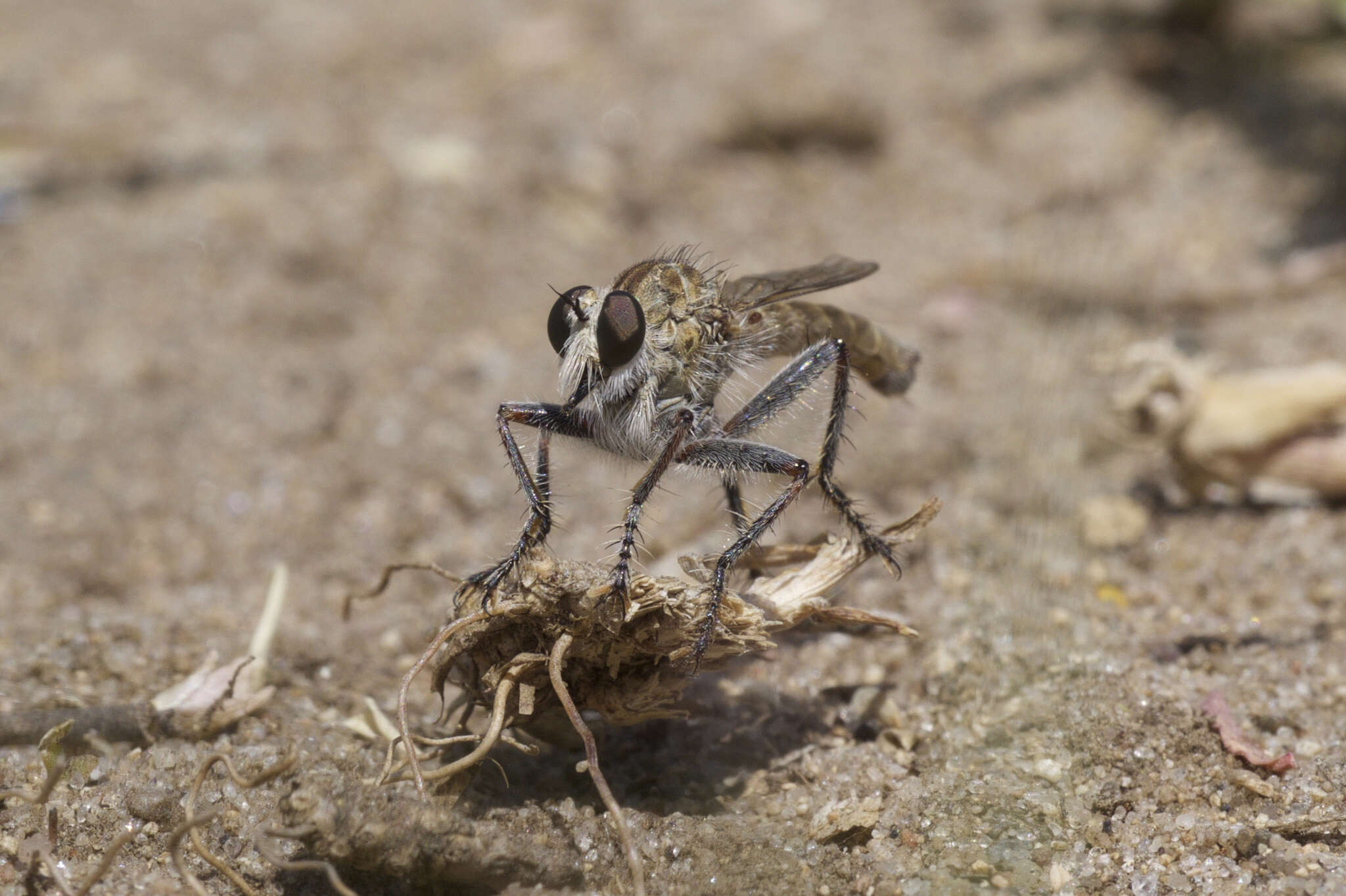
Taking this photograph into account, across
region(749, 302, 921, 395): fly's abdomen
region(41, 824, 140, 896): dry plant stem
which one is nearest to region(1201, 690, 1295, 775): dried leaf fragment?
region(749, 302, 921, 395): fly's abdomen

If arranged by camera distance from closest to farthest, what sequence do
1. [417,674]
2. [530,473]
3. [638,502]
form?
1. [417,674]
2. [638,502]
3. [530,473]

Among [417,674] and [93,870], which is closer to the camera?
[93,870]

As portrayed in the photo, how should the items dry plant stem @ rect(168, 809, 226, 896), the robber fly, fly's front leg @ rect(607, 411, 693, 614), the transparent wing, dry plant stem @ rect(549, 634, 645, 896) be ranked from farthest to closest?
the transparent wing → the robber fly → fly's front leg @ rect(607, 411, 693, 614) → dry plant stem @ rect(549, 634, 645, 896) → dry plant stem @ rect(168, 809, 226, 896)

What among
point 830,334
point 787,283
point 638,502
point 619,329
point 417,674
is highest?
point 787,283

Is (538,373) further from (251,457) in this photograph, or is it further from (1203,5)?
(1203,5)

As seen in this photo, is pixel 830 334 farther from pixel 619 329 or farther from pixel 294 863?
pixel 294 863

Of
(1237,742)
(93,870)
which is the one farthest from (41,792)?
(1237,742)

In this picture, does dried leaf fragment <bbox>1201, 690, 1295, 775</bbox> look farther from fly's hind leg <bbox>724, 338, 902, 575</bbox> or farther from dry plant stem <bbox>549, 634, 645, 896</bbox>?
dry plant stem <bbox>549, 634, 645, 896</bbox>
